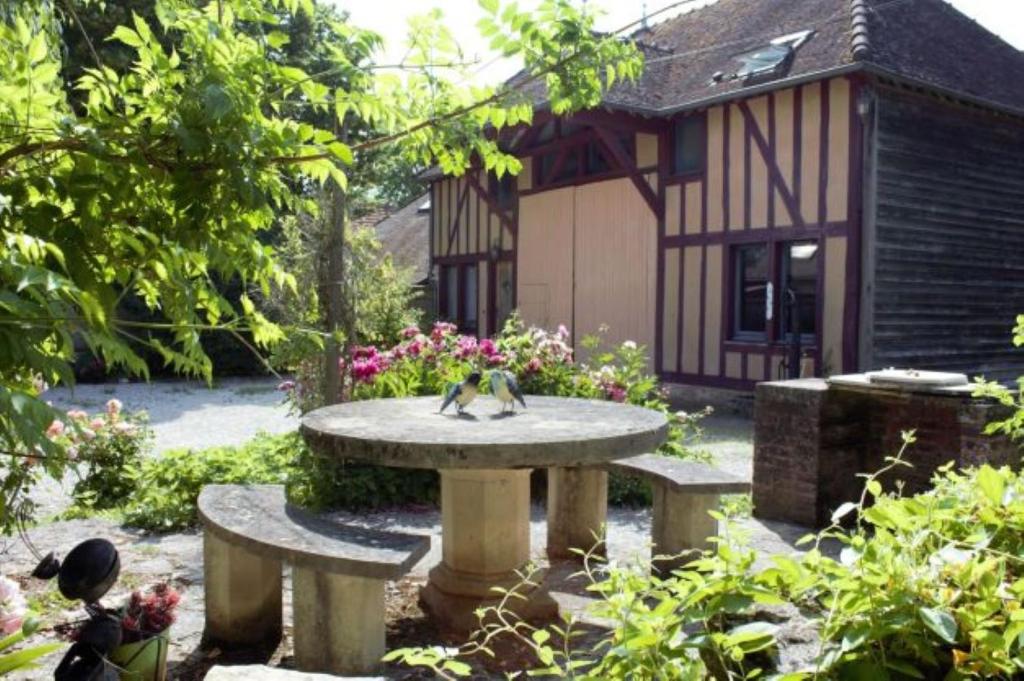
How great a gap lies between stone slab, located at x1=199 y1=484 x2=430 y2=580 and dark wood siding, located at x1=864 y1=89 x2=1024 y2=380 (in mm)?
9900

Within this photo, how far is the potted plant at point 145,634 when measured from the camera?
8.86 feet

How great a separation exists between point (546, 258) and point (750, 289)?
4939 millimetres

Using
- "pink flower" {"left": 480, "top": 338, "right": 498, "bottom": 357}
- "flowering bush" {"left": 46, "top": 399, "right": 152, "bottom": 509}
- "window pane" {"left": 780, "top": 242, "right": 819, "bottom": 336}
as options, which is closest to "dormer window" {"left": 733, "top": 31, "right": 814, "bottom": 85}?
"window pane" {"left": 780, "top": 242, "right": 819, "bottom": 336}

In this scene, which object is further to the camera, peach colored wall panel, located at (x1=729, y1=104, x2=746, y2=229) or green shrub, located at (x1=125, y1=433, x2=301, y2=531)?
peach colored wall panel, located at (x1=729, y1=104, x2=746, y2=229)

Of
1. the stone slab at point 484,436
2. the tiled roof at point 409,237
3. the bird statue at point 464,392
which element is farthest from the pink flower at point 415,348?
the tiled roof at point 409,237

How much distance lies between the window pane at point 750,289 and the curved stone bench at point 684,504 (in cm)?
887

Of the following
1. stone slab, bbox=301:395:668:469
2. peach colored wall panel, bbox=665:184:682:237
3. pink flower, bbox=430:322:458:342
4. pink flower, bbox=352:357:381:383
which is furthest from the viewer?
peach colored wall panel, bbox=665:184:682:237

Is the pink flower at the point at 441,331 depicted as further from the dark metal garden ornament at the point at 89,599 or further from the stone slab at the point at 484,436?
the dark metal garden ornament at the point at 89,599

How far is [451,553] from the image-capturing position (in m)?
4.07

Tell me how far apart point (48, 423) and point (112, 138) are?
0.81 m

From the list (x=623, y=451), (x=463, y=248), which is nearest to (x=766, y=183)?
(x=463, y=248)

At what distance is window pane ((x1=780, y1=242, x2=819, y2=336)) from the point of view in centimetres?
1236

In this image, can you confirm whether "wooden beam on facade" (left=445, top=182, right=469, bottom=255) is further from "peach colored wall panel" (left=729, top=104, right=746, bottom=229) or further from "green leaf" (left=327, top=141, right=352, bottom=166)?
"green leaf" (left=327, top=141, right=352, bottom=166)

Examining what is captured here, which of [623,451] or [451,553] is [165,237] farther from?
[451,553]
